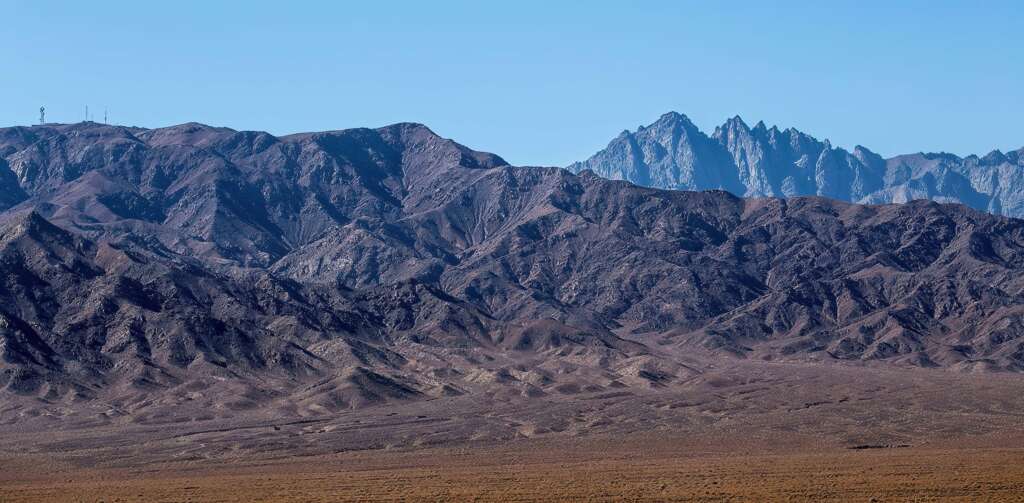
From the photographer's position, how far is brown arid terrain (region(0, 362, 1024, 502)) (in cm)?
9675

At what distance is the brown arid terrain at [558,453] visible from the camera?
96.8 meters

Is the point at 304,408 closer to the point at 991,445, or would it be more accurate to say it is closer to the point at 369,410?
the point at 369,410

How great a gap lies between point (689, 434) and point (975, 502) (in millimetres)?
66799

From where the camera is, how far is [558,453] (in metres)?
134

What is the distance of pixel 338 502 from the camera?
92250mm

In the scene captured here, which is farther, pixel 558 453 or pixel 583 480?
pixel 558 453

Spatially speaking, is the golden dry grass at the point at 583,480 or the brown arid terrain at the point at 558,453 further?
the brown arid terrain at the point at 558,453

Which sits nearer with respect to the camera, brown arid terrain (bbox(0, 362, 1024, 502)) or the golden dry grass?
the golden dry grass

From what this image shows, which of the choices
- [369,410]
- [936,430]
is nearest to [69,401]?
[369,410]

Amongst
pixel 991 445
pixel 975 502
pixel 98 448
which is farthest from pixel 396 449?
pixel 975 502

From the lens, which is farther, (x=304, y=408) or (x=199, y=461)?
(x=304, y=408)

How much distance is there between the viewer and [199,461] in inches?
5276

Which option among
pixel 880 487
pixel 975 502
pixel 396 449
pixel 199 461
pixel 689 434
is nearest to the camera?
pixel 975 502

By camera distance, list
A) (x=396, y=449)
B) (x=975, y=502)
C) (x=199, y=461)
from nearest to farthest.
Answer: (x=975, y=502)
(x=199, y=461)
(x=396, y=449)
